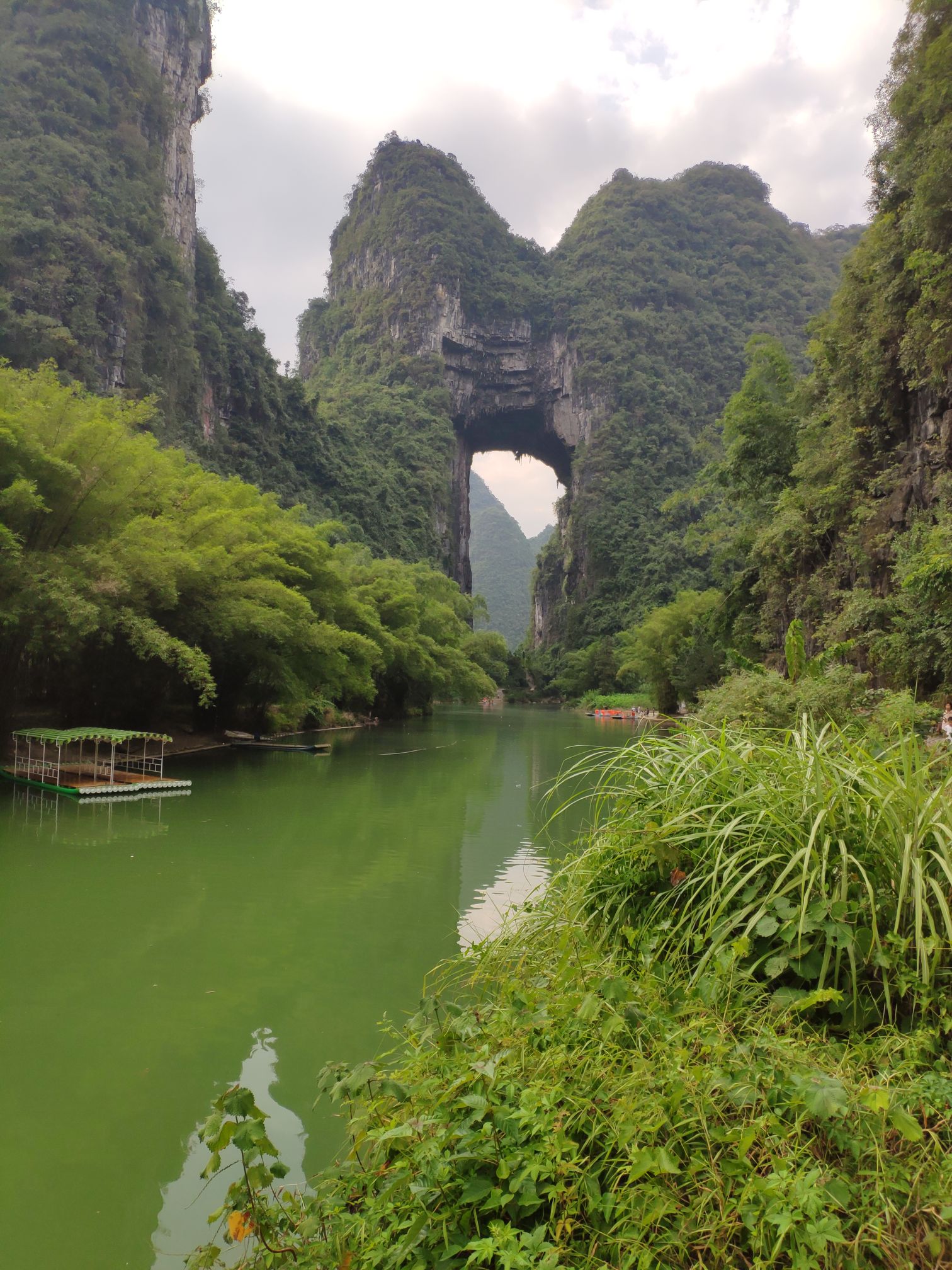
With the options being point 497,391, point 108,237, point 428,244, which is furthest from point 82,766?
point 428,244

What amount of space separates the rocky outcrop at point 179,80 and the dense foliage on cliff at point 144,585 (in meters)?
28.0

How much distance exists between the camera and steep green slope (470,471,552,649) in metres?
122

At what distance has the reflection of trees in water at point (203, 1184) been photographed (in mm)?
2430

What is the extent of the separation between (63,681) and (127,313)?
2603 cm

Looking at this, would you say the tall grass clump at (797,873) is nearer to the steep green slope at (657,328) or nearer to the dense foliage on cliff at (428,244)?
the steep green slope at (657,328)

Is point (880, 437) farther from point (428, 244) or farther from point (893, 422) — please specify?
point (428, 244)

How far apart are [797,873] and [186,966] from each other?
3.78 meters

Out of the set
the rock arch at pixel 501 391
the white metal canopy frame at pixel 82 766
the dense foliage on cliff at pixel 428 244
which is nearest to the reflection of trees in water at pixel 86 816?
the white metal canopy frame at pixel 82 766

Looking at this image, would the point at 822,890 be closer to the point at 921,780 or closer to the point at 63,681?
the point at 921,780

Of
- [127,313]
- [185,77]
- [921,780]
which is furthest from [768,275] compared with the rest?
[921,780]

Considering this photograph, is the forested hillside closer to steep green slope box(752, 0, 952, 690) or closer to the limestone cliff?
steep green slope box(752, 0, 952, 690)

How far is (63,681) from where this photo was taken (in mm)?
13883

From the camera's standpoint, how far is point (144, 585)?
11.9 meters

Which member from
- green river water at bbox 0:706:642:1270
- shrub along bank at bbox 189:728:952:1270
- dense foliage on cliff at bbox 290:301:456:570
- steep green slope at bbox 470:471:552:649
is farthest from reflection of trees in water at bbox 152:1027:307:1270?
steep green slope at bbox 470:471:552:649
